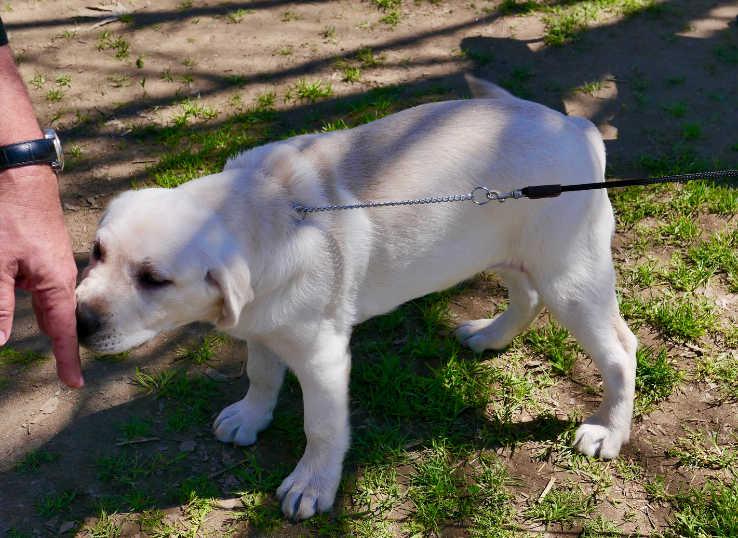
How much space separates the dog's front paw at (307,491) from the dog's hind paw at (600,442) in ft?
4.03

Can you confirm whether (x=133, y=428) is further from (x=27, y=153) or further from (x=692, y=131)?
(x=692, y=131)

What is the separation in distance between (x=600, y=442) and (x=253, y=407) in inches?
68.9

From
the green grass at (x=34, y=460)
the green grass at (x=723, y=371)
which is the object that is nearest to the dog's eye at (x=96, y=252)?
the green grass at (x=34, y=460)

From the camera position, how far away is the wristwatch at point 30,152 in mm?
2223

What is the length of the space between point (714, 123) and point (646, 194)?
119cm

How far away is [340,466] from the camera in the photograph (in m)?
3.01

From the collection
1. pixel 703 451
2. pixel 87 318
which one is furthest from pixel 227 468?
pixel 703 451

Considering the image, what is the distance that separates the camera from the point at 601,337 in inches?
120

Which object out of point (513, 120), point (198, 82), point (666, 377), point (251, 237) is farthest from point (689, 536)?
point (198, 82)

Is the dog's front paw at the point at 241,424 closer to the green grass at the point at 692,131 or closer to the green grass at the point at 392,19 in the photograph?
the green grass at the point at 692,131

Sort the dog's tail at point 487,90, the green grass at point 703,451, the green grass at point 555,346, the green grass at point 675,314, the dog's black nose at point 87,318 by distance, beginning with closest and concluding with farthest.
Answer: the dog's black nose at point 87,318
the green grass at point 703,451
the dog's tail at point 487,90
the green grass at point 555,346
the green grass at point 675,314

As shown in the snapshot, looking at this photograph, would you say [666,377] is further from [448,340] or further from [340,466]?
[340,466]

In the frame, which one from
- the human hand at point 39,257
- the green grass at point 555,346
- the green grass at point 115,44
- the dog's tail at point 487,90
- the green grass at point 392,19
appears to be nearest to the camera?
the human hand at point 39,257

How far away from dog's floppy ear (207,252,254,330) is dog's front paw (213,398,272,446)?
976mm
